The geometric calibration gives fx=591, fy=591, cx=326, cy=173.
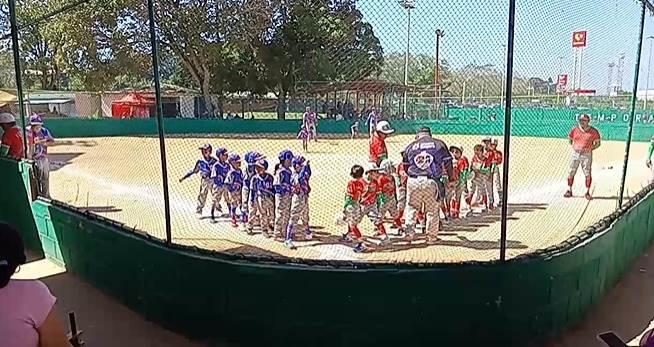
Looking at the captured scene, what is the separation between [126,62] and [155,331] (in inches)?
793

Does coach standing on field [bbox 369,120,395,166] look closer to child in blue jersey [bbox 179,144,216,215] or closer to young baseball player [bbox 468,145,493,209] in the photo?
young baseball player [bbox 468,145,493,209]

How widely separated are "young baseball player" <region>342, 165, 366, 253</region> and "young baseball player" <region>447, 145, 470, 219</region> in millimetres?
1754

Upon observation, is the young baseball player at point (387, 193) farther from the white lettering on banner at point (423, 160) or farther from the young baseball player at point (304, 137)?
the young baseball player at point (304, 137)

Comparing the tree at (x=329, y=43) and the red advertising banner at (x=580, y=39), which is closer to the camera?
the tree at (x=329, y=43)

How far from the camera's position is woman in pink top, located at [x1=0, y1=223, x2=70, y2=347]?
187 cm

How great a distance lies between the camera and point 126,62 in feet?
75.3

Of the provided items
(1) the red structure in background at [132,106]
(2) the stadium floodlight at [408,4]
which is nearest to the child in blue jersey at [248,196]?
(2) the stadium floodlight at [408,4]

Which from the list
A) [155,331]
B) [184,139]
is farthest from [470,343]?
[184,139]

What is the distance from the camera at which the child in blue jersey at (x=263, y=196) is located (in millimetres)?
8109

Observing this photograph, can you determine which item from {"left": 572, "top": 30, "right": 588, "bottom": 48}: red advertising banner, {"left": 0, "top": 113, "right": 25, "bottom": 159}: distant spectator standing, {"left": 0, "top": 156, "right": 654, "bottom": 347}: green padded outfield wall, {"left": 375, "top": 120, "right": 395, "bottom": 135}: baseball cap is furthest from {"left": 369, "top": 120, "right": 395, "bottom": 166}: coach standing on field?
{"left": 0, "top": 113, "right": 25, "bottom": 159}: distant spectator standing

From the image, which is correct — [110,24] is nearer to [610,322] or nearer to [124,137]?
[124,137]

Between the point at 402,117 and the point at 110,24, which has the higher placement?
the point at 110,24

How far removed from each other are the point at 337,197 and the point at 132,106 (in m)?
17.4

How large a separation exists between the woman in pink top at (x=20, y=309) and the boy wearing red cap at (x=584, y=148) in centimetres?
1029
